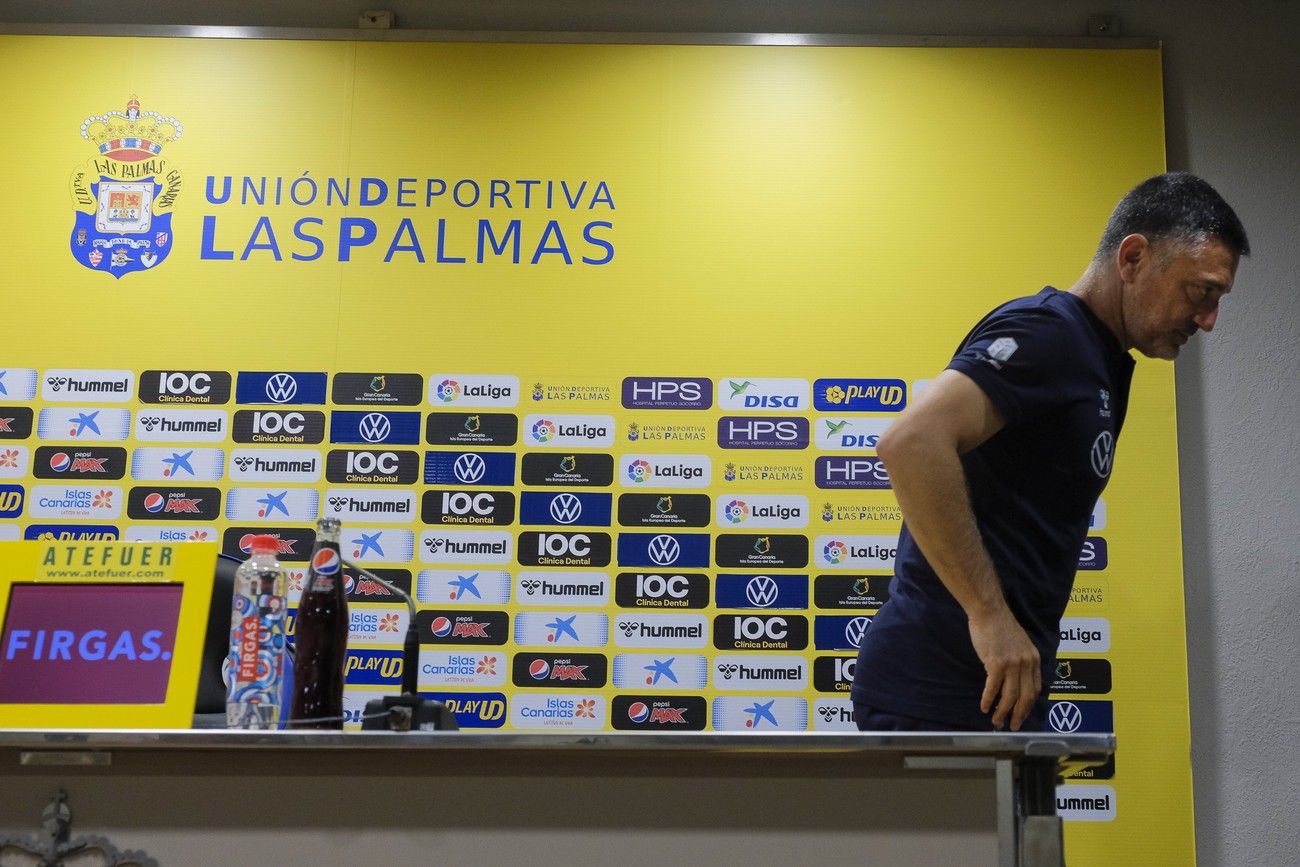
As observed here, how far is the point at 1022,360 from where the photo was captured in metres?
1.63

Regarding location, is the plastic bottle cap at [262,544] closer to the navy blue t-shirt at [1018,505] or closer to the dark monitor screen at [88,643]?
the dark monitor screen at [88,643]

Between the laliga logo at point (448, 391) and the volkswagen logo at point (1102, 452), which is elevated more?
the laliga logo at point (448, 391)

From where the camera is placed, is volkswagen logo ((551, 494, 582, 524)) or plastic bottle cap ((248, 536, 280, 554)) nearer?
plastic bottle cap ((248, 536, 280, 554))

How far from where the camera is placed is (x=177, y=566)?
1.37m

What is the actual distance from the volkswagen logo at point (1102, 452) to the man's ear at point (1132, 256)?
262 mm

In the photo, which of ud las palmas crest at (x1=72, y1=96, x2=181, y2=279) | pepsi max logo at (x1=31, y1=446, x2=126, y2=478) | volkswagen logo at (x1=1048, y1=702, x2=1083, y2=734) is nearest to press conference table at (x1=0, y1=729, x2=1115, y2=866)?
volkswagen logo at (x1=1048, y1=702, x2=1083, y2=734)

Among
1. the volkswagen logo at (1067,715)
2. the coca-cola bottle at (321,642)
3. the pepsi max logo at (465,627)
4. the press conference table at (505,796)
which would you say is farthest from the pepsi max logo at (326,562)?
the volkswagen logo at (1067,715)

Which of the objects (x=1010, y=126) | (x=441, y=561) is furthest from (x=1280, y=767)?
(x=441, y=561)

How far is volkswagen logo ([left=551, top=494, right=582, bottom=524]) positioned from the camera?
2996mm

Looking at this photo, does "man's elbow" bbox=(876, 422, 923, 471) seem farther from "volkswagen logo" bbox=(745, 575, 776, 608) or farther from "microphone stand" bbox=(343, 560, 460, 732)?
"volkswagen logo" bbox=(745, 575, 776, 608)

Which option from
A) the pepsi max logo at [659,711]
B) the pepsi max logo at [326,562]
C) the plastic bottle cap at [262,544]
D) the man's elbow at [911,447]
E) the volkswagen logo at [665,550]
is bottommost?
the pepsi max logo at [659,711]

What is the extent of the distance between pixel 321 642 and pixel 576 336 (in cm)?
178

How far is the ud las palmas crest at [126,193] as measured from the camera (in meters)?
3.15

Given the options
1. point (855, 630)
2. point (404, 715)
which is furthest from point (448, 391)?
point (404, 715)
